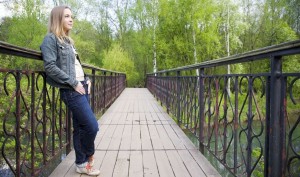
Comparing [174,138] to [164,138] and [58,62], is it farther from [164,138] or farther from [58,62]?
[58,62]

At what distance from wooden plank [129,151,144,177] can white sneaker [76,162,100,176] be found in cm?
29

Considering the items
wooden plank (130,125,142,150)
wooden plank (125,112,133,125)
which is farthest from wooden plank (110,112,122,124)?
wooden plank (130,125,142,150)

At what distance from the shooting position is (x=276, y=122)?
162 centimetres

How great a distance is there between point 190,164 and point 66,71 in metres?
1.45

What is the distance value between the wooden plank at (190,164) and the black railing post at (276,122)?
0.98m

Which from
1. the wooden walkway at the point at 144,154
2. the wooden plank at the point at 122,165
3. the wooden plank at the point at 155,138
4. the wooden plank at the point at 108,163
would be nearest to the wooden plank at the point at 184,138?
the wooden walkway at the point at 144,154

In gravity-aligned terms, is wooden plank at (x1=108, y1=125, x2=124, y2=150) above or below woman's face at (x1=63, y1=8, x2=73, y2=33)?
below

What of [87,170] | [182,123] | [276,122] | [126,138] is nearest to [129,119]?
[182,123]

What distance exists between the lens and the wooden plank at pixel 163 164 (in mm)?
2564

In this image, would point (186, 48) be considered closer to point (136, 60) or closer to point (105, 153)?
point (136, 60)

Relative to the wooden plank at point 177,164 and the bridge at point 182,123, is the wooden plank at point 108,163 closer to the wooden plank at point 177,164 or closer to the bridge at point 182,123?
the bridge at point 182,123

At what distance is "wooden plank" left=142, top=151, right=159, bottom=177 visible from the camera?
8.36 ft

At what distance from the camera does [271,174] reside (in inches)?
65.0

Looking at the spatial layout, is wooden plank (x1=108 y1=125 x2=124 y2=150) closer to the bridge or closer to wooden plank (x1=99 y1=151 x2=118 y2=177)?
the bridge
